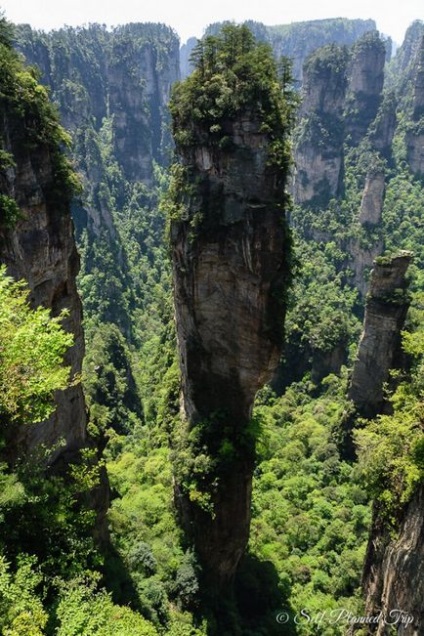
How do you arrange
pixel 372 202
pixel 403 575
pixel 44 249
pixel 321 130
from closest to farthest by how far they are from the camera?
pixel 403 575 → pixel 44 249 → pixel 372 202 → pixel 321 130

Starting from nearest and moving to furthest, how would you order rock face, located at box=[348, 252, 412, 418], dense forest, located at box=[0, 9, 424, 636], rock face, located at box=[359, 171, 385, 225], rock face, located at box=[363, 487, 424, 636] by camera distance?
1. dense forest, located at box=[0, 9, 424, 636]
2. rock face, located at box=[363, 487, 424, 636]
3. rock face, located at box=[348, 252, 412, 418]
4. rock face, located at box=[359, 171, 385, 225]

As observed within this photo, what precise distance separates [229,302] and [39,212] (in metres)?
9.45

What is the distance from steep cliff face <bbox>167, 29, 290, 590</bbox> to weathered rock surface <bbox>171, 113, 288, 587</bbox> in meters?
0.05

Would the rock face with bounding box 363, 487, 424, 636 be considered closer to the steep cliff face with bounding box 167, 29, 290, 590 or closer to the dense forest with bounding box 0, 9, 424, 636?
the dense forest with bounding box 0, 9, 424, 636

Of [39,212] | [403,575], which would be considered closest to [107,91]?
[39,212]

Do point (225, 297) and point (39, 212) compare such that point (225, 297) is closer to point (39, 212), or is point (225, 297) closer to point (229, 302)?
point (229, 302)

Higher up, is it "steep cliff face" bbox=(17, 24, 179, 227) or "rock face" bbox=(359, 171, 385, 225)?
"steep cliff face" bbox=(17, 24, 179, 227)

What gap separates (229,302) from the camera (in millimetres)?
24594

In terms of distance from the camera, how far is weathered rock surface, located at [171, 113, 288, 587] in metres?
22.6

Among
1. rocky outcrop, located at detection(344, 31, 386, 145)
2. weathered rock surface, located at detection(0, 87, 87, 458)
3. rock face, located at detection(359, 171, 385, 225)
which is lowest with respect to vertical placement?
weathered rock surface, located at detection(0, 87, 87, 458)

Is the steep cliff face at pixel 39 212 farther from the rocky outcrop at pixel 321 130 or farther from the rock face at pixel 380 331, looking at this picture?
the rocky outcrop at pixel 321 130

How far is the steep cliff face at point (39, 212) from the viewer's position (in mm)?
18609

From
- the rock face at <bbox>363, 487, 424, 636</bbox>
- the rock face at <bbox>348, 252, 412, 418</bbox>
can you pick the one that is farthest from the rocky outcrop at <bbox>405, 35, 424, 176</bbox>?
the rock face at <bbox>363, 487, 424, 636</bbox>

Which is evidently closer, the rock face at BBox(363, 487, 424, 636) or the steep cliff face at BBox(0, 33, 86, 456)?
A: the rock face at BBox(363, 487, 424, 636)
